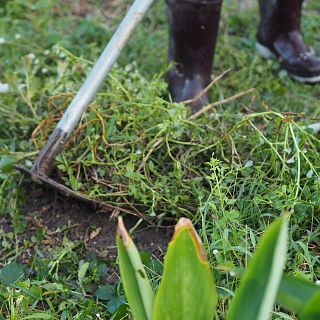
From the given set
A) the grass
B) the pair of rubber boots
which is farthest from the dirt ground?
the pair of rubber boots

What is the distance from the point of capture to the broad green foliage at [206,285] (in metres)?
0.91

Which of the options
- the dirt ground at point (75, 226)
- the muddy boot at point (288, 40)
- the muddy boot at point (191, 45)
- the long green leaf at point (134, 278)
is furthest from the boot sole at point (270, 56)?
the long green leaf at point (134, 278)

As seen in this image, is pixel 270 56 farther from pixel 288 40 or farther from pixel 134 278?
pixel 134 278

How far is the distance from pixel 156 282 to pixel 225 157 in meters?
0.45

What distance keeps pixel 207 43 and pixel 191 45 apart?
0.18 ft

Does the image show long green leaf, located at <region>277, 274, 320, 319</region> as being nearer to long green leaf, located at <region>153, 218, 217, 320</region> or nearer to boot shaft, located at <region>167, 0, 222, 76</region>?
long green leaf, located at <region>153, 218, 217, 320</region>

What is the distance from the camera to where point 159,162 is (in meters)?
1.80

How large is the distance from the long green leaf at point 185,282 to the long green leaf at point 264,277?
0.25 ft

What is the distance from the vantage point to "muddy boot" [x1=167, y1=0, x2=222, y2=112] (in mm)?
2047

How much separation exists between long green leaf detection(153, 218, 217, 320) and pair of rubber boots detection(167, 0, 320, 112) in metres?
0.94

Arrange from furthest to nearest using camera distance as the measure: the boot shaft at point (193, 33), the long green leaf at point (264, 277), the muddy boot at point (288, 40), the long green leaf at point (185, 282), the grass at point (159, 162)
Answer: the muddy boot at point (288, 40)
the boot shaft at point (193, 33)
the grass at point (159, 162)
the long green leaf at point (185, 282)
the long green leaf at point (264, 277)

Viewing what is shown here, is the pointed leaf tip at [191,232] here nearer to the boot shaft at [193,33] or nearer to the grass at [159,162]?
the grass at [159,162]

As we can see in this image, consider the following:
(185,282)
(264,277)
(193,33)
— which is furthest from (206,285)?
(193,33)

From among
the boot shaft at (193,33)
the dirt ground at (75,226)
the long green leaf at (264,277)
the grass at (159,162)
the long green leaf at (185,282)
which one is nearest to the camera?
the long green leaf at (264,277)
